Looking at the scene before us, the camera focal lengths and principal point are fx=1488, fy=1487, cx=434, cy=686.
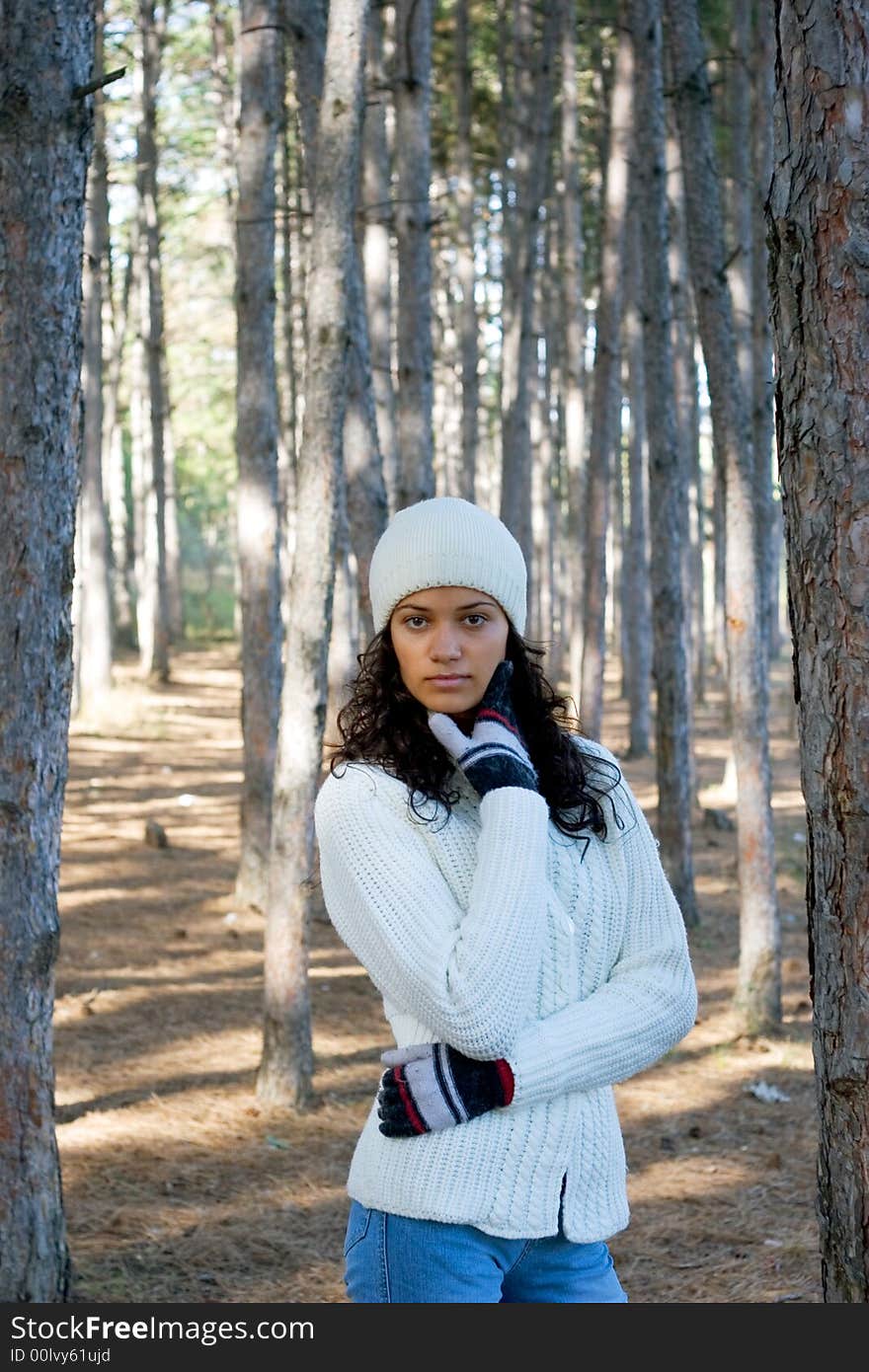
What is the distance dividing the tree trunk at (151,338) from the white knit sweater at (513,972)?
55.8ft

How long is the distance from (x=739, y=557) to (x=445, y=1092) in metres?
6.18

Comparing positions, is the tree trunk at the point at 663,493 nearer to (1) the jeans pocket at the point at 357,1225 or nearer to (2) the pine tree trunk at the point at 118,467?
(1) the jeans pocket at the point at 357,1225

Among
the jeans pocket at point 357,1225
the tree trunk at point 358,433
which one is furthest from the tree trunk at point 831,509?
the tree trunk at point 358,433

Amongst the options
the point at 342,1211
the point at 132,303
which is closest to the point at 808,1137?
the point at 342,1211

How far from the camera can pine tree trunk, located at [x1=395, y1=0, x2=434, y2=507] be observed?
9.09 m

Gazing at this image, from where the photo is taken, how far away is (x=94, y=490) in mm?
18516

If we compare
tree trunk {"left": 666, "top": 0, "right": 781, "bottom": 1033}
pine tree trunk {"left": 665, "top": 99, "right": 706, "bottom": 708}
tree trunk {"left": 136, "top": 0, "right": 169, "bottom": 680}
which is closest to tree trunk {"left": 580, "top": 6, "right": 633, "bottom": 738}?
pine tree trunk {"left": 665, "top": 99, "right": 706, "bottom": 708}

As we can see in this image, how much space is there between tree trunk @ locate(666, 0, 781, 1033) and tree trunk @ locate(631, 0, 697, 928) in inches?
70.2

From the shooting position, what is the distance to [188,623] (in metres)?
47.0

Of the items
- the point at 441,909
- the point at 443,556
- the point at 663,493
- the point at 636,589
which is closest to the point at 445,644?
the point at 443,556

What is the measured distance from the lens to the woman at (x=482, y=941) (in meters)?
2.05

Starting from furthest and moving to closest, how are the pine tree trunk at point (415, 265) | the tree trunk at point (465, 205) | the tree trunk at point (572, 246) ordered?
the tree trunk at point (465, 205) → the tree trunk at point (572, 246) → the pine tree trunk at point (415, 265)

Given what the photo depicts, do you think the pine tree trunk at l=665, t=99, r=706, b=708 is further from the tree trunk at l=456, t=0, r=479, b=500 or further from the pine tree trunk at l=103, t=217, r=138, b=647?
the pine tree trunk at l=103, t=217, r=138, b=647

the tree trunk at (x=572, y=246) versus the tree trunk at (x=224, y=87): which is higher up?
the tree trunk at (x=224, y=87)
